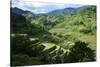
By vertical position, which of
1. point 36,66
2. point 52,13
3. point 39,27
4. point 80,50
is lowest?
point 36,66

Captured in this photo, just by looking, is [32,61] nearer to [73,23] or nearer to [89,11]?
[73,23]

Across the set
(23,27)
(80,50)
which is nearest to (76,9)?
(80,50)

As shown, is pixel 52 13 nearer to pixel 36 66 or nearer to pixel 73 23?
pixel 73 23

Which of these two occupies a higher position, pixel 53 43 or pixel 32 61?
pixel 53 43

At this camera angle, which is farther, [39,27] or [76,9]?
[76,9]
